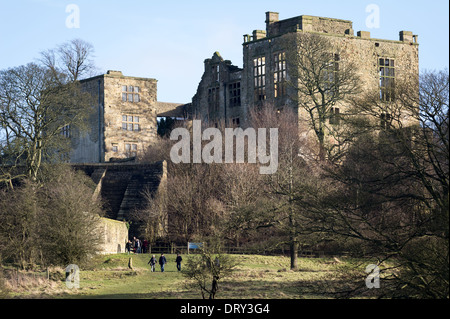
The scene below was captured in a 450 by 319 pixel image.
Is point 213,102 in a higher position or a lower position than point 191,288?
higher

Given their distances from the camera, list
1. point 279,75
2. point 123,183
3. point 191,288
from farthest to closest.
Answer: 1. point 279,75
2. point 123,183
3. point 191,288

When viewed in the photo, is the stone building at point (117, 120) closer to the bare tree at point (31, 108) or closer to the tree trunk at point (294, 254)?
the bare tree at point (31, 108)

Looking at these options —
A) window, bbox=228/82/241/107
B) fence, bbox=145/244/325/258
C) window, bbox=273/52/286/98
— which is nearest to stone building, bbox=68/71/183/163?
window, bbox=228/82/241/107

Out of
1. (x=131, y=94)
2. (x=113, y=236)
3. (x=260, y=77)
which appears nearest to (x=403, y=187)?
(x=113, y=236)

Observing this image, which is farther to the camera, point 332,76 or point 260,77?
point 260,77

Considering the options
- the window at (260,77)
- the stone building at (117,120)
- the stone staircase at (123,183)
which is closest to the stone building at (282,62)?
the window at (260,77)

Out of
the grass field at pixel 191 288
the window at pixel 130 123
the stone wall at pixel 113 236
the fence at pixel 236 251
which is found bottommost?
the grass field at pixel 191 288

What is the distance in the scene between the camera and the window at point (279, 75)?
222 feet

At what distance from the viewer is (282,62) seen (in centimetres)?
6750

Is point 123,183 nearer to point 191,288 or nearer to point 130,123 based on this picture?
point 130,123

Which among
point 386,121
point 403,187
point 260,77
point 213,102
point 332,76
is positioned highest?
point 260,77

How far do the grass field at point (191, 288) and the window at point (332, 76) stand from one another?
17.9 metres

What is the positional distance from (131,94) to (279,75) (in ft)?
56.9
